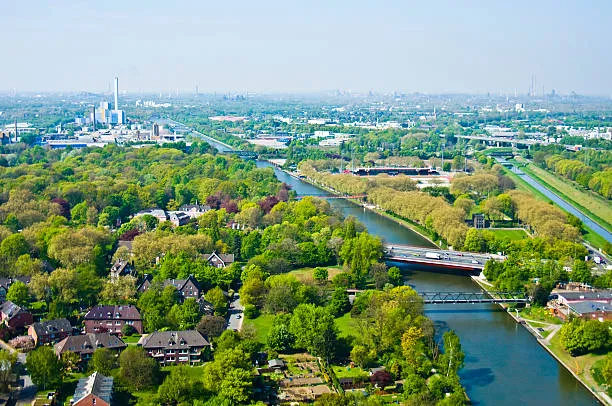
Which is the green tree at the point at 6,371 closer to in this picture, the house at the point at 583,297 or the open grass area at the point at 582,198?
the house at the point at 583,297

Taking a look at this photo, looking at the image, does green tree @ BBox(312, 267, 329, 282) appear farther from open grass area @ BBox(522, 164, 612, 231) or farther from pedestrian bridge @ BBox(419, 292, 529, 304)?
open grass area @ BBox(522, 164, 612, 231)

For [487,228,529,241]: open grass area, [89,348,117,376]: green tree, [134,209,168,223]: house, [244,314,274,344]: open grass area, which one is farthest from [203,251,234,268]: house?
[487,228,529,241]: open grass area

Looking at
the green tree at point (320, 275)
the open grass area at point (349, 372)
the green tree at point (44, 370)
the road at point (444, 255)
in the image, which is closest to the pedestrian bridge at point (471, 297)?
the road at point (444, 255)

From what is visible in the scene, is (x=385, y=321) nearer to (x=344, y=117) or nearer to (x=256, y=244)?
(x=256, y=244)

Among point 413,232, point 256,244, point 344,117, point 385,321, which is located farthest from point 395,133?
point 385,321

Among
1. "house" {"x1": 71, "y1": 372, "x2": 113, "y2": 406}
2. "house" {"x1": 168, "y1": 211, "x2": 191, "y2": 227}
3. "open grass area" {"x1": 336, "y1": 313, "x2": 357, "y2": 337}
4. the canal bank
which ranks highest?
"house" {"x1": 168, "y1": 211, "x2": 191, "y2": 227}

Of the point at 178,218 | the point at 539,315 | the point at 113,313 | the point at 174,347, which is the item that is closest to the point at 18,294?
the point at 113,313
